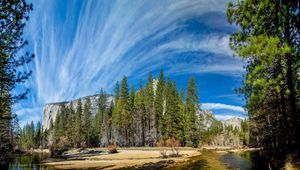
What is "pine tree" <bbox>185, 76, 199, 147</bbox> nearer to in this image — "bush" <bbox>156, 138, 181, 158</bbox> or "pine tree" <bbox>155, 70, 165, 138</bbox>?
"pine tree" <bbox>155, 70, 165, 138</bbox>

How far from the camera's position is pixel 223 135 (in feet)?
497

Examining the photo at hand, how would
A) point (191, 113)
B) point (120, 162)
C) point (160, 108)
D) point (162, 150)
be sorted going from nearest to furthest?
point (120, 162), point (162, 150), point (191, 113), point (160, 108)

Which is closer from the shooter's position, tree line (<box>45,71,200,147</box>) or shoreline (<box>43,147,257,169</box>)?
shoreline (<box>43,147,257,169</box>)

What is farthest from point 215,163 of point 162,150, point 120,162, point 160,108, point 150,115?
point 150,115

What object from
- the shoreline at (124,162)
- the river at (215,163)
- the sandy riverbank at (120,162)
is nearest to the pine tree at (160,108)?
the shoreline at (124,162)

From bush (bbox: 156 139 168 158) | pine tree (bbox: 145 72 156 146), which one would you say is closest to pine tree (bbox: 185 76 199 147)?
pine tree (bbox: 145 72 156 146)

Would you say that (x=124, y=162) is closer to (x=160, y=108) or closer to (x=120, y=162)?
(x=120, y=162)

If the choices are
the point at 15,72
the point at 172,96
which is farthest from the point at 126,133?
the point at 15,72

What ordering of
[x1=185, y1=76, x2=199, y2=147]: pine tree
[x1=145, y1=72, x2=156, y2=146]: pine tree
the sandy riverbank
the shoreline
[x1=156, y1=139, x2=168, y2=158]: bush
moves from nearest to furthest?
the shoreline
the sandy riverbank
[x1=156, y1=139, x2=168, y2=158]: bush
[x1=185, y1=76, x2=199, y2=147]: pine tree
[x1=145, y1=72, x2=156, y2=146]: pine tree

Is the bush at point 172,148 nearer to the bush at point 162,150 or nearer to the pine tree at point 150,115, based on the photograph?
the bush at point 162,150

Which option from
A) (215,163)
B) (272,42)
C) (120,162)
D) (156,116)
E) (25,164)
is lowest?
(25,164)

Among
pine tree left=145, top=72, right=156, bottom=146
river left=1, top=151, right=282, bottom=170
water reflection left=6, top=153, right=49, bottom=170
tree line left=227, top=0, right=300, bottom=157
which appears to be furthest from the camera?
pine tree left=145, top=72, right=156, bottom=146

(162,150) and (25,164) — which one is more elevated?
(162,150)

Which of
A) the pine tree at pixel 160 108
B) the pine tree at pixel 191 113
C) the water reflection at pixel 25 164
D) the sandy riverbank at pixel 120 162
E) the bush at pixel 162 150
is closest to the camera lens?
the sandy riverbank at pixel 120 162
